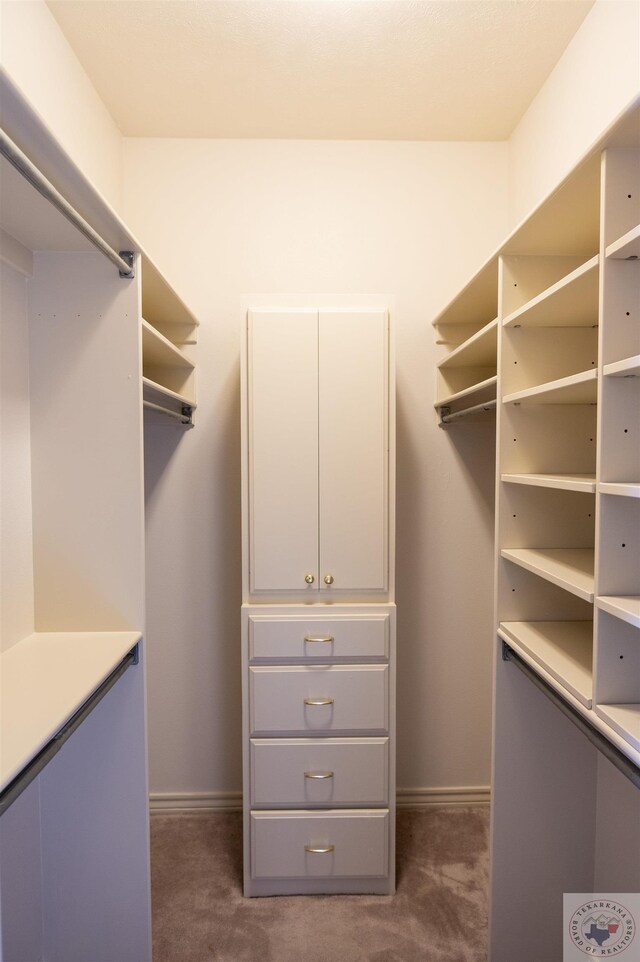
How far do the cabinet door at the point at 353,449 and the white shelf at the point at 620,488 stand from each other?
3.10 ft

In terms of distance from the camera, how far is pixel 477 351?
208 centimetres

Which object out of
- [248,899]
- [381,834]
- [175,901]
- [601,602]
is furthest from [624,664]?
[175,901]

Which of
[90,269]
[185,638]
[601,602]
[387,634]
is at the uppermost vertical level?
[90,269]

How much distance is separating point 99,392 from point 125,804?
3.96 ft

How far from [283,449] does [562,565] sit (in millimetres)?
984

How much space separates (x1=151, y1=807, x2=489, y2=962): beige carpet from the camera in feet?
5.60

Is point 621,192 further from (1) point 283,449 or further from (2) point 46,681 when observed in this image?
(2) point 46,681

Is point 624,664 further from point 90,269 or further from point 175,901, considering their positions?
point 175,901

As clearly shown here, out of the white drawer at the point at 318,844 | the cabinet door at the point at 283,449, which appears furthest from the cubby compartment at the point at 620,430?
the white drawer at the point at 318,844

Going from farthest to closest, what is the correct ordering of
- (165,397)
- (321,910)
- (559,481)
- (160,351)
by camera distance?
1. (165,397)
2. (160,351)
3. (321,910)
4. (559,481)

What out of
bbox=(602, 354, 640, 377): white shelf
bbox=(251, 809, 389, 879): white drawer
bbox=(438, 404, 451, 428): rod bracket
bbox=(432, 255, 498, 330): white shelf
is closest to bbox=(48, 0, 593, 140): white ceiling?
bbox=(432, 255, 498, 330): white shelf

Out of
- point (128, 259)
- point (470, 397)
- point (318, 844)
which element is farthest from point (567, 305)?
point (318, 844)

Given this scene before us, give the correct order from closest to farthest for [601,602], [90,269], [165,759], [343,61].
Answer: [601,602] → [90,269] → [343,61] → [165,759]

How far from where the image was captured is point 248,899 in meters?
1.92
